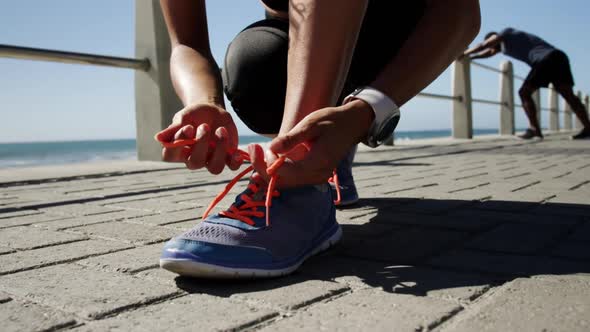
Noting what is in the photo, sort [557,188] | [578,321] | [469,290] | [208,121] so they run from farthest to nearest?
1. [557,188]
2. [208,121]
3. [469,290]
4. [578,321]

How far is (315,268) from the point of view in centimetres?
110

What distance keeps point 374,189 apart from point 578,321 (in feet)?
5.20

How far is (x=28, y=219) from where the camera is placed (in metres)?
1.74

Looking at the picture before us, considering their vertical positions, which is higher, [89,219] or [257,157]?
Result: [257,157]

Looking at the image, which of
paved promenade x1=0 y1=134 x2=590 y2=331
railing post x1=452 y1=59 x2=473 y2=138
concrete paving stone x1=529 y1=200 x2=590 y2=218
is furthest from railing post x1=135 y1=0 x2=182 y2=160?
railing post x1=452 y1=59 x2=473 y2=138

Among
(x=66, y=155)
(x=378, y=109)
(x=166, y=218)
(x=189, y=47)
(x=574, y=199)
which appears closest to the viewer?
(x=378, y=109)

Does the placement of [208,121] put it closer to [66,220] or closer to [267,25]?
[267,25]

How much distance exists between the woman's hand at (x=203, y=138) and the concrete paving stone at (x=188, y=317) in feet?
0.80

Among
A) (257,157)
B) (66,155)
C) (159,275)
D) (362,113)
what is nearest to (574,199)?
(362,113)

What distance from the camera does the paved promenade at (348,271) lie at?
0.80 meters

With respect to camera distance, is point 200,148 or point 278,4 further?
point 278,4

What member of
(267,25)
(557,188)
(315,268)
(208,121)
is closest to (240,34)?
(267,25)

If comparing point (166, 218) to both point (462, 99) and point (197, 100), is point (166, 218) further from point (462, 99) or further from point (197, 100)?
point (462, 99)

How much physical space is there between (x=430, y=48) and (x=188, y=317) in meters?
0.85
